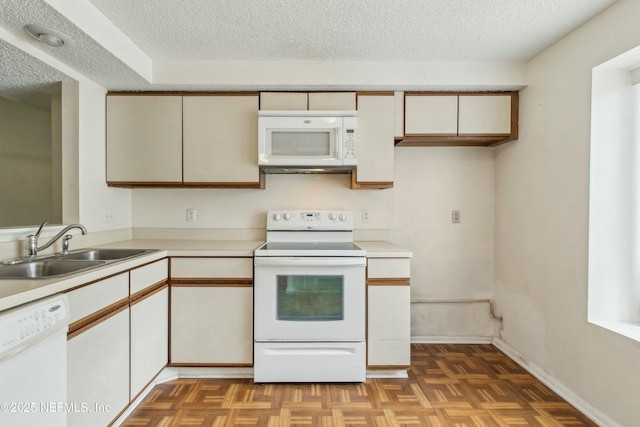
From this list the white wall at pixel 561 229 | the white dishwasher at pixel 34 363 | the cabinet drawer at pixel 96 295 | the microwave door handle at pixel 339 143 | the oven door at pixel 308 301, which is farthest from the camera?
the microwave door handle at pixel 339 143

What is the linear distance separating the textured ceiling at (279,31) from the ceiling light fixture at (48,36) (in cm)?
4

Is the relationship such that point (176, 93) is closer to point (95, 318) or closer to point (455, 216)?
point (95, 318)

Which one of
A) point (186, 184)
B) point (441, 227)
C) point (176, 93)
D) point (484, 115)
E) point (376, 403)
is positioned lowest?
point (376, 403)

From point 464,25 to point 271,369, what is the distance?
2320mm

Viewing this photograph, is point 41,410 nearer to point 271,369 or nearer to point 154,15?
point 271,369

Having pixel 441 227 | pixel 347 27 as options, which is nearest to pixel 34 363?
pixel 347 27

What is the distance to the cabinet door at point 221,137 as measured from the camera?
7.84 ft

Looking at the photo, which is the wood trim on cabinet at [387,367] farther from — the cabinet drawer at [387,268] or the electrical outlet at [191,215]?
the electrical outlet at [191,215]

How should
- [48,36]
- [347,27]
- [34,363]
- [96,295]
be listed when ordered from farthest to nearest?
[347,27], [48,36], [96,295], [34,363]

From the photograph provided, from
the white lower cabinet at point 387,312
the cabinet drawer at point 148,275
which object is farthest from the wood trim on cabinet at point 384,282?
the cabinet drawer at point 148,275

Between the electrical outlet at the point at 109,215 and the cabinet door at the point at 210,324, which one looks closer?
the cabinet door at the point at 210,324

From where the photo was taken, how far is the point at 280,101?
2.38m

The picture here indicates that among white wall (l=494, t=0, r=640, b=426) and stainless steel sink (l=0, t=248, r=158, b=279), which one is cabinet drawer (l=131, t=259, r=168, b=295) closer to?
stainless steel sink (l=0, t=248, r=158, b=279)

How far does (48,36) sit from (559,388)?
11.1 feet
